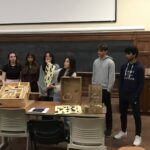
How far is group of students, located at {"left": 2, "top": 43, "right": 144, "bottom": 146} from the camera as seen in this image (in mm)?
4312

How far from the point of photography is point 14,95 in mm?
3912

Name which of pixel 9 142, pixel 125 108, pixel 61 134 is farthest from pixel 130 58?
pixel 9 142

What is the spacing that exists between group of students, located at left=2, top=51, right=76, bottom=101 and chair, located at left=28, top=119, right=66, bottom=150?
2.90 feet

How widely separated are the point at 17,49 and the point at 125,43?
2.79 meters

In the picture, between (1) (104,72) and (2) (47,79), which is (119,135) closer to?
(1) (104,72)

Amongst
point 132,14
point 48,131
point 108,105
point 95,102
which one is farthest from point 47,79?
point 132,14

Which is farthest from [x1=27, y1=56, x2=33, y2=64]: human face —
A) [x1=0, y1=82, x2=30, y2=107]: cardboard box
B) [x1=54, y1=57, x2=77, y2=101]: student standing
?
[x1=0, y1=82, x2=30, y2=107]: cardboard box

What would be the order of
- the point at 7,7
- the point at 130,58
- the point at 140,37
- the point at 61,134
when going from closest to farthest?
the point at 61,134, the point at 130,58, the point at 140,37, the point at 7,7

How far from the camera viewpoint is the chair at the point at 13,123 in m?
3.69

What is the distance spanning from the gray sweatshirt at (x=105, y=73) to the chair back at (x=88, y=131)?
1249 millimetres

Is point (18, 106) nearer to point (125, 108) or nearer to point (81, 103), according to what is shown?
point (81, 103)

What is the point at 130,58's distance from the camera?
429cm

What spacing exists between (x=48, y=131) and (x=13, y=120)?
51cm

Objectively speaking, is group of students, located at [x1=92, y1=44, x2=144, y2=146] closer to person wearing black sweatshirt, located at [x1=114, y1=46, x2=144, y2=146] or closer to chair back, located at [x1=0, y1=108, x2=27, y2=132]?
person wearing black sweatshirt, located at [x1=114, y1=46, x2=144, y2=146]
